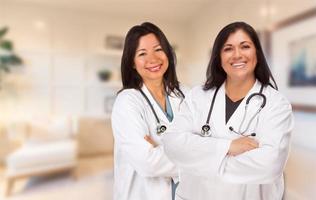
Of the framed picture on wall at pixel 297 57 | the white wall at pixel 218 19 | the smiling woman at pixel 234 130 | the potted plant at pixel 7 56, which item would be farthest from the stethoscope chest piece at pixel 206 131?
the potted plant at pixel 7 56

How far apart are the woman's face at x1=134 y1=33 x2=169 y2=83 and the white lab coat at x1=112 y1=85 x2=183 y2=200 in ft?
0.17

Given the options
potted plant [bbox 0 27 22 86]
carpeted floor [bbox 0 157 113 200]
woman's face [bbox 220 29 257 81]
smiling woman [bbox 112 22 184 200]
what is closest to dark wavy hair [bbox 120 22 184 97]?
smiling woman [bbox 112 22 184 200]

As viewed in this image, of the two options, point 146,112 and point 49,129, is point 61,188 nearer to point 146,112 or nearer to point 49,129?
point 49,129

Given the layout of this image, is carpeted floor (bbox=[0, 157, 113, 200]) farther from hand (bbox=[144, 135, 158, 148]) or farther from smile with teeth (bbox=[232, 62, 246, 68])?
smile with teeth (bbox=[232, 62, 246, 68])

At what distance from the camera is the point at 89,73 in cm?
87

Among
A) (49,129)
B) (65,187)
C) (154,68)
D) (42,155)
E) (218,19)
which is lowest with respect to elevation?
(65,187)

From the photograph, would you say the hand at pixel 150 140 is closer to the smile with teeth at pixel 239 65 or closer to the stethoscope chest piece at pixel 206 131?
the stethoscope chest piece at pixel 206 131

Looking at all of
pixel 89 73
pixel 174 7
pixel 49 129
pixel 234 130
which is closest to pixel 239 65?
pixel 234 130

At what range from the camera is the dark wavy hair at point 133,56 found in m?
0.45

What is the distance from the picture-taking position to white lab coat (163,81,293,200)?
1.16ft

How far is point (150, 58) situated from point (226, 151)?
209 mm

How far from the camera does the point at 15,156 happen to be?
1.06 m

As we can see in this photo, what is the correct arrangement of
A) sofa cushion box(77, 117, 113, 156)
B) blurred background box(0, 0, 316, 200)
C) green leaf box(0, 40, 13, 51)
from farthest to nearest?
green leaf box(0, 40, 13, 51)
sofa cushion box(77, 117, 113, 156)
blurred background box(0, 0, 316, 200)

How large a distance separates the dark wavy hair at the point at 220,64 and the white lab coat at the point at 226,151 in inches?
0.6
